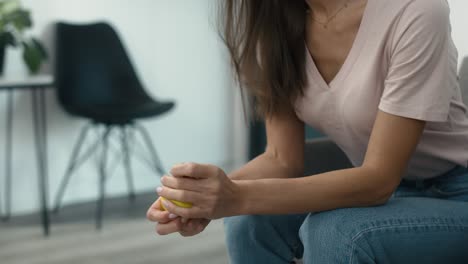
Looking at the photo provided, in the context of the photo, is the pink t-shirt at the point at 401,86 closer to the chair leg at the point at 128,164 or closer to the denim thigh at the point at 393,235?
the denim thigh at the point at 393,235

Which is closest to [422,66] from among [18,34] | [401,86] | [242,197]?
[401,86]

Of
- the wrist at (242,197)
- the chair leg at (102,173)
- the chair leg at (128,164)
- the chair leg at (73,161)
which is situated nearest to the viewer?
the wrist at (242,197)

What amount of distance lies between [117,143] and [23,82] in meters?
0.73

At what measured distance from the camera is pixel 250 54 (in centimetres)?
124

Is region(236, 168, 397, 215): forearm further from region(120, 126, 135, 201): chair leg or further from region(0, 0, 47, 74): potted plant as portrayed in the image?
region(120, 126, 135, 201): chair leg

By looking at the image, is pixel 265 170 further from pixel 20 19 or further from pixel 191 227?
pixel 20 19

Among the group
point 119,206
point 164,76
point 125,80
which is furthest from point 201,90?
point 119,206

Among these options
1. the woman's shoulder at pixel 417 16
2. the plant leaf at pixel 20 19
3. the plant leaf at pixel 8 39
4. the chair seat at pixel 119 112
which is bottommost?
the chair seat at pixel 119 112

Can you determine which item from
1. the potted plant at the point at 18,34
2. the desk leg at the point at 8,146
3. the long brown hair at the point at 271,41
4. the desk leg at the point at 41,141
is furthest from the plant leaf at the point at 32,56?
the long brown hair at the point at 271,41

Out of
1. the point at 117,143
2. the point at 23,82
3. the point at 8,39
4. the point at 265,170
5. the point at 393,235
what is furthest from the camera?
the point at 117,143

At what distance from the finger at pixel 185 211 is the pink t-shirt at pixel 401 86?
0.99ft

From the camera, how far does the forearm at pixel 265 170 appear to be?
4.04 feet

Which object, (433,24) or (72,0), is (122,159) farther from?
(433,24)

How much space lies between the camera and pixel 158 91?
3199 millimetres
